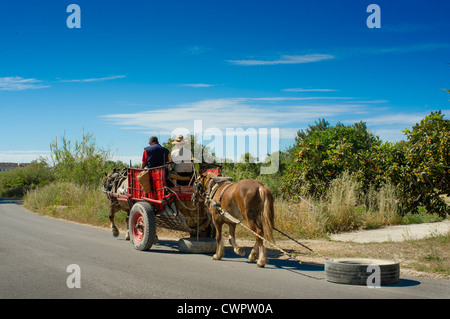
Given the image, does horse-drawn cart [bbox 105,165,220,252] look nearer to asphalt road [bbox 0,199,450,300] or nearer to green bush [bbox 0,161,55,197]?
asphalt road [bbox 0,199,450,300]

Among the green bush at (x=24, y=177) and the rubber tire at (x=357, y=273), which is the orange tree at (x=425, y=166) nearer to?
the rubber tire at (x=357, y=273)

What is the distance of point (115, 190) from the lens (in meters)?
12.4

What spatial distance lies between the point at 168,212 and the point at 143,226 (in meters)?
0.74

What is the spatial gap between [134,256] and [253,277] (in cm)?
315

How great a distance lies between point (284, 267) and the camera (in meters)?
7.96

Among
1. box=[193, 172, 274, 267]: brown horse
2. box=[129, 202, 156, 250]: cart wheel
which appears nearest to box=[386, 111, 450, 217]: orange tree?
box=[193, 172, 274, 267]: brown horse

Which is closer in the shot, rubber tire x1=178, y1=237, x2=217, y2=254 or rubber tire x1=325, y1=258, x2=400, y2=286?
rubber tire x1=325, y1=258, x2=400, y2=286

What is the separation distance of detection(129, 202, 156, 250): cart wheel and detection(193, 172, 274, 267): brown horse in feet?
3.79

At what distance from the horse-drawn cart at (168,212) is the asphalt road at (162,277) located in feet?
1.17

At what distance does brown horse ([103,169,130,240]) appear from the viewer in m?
11.7

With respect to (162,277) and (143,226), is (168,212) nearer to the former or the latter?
(143,226)

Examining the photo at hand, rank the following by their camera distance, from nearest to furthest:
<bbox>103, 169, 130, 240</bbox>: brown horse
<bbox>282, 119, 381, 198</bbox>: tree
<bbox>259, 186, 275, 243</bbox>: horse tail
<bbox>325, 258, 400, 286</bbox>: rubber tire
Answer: <bbox>325, 258, 400, 286</bbox>: rubber tire, <bbox>259, 186, 275, 243</bbox>: horse tail, <bbox>103, 169, 130, 240</bbox>: brown horse, <bbox>282, 119, 381, 198</bbox>: tree
